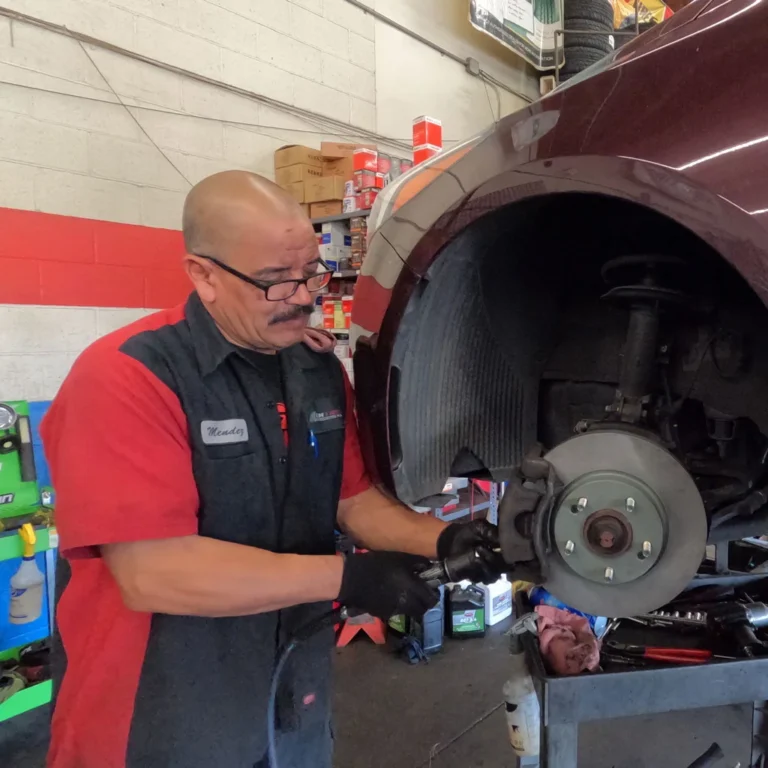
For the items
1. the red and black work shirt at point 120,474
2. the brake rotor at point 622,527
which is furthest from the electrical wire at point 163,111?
the brake rotor at point 622,527

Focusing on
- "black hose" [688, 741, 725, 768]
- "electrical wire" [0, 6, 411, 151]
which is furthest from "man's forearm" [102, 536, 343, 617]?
"electrical wire" [0, 6, 411, 151]

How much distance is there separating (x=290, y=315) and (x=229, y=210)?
0.17 m

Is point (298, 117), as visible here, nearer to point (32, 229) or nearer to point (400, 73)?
point (400, 73)

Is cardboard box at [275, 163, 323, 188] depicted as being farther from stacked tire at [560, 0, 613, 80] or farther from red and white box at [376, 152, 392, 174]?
stacked tire at [560, 0, 613, 80]

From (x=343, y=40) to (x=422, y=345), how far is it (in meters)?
2.83

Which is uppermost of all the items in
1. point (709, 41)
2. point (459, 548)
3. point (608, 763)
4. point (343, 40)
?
A: point (343, 40)

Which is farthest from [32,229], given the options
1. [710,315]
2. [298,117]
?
[710,315]

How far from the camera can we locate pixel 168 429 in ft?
2.71

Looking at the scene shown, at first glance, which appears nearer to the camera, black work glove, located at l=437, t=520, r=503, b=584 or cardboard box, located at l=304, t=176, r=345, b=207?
black work glove, located at l=437, t=520, r=503, b=584

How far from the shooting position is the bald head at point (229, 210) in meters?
0.90

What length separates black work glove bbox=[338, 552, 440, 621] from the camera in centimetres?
83

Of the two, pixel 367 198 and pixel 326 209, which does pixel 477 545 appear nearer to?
pixel 367 198

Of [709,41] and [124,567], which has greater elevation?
[709,41]

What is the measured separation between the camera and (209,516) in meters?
0.87
